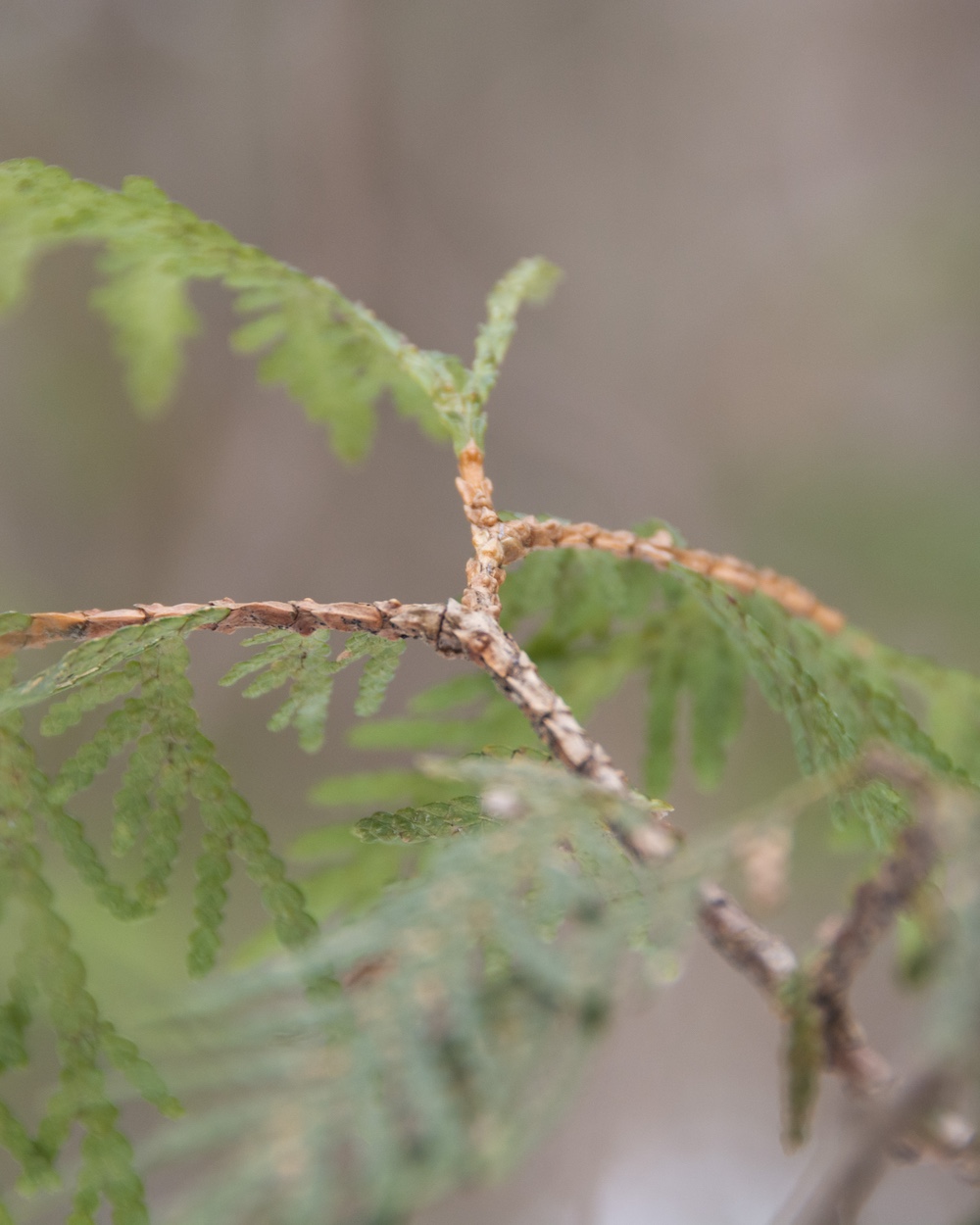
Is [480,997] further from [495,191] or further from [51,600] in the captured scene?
[495,191]

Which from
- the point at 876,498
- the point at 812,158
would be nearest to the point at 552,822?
the point at 876,498

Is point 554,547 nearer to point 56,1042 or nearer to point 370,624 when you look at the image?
point 370,624

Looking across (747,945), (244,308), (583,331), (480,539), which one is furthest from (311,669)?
(583,331)

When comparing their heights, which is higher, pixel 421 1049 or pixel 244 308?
pixel 244 308

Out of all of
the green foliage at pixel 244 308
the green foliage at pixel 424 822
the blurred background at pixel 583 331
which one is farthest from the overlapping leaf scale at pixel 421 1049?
the blurred background at pixel 583 331

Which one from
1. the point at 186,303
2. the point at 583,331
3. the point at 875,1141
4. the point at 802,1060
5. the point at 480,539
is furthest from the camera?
the point at 583,331

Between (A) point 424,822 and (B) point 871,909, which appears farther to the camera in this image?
(A) point 424,822
